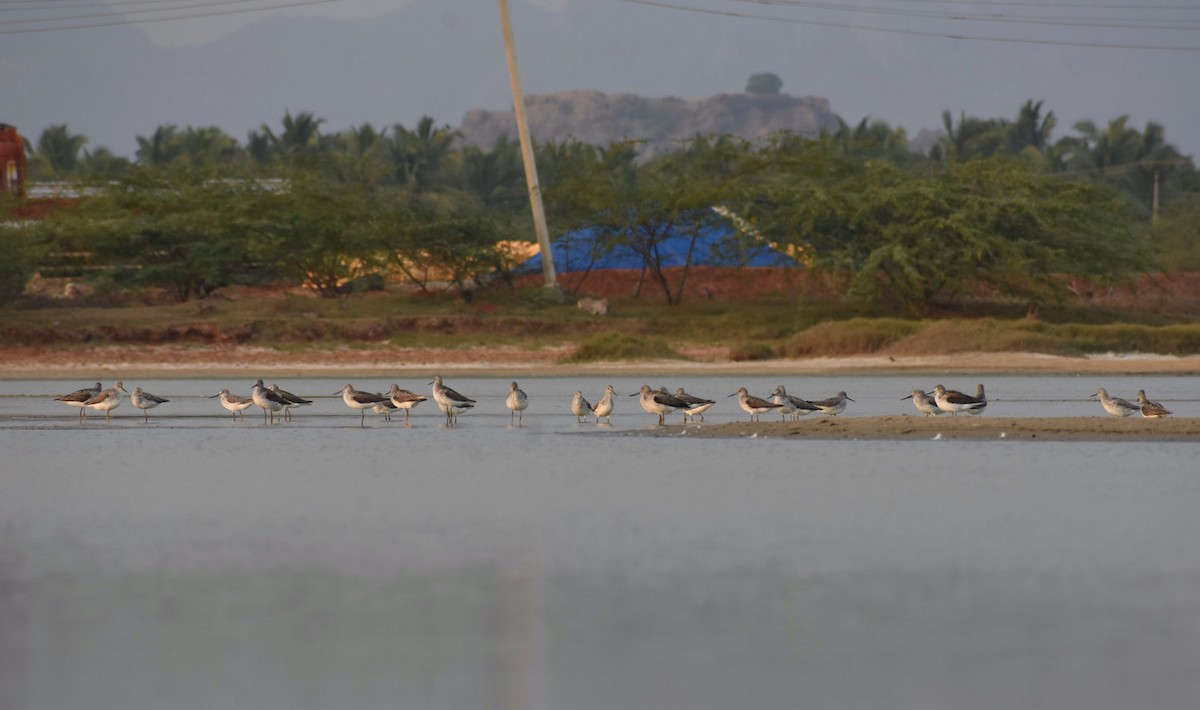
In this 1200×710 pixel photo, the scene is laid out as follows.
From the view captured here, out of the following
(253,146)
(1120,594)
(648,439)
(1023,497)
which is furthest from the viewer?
(253,146)

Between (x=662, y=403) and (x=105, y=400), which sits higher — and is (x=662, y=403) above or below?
above

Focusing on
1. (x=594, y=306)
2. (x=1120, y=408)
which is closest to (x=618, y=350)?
(x=594, y=306)

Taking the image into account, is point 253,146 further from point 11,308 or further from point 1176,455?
point 1176,455

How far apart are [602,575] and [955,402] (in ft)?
34.5

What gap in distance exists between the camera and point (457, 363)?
117ft

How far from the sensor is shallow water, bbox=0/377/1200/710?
25.5 ft

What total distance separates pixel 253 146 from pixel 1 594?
77.5m

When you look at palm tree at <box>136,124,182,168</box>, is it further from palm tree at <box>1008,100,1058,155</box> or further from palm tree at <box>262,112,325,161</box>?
palm tree at <box>1008,100,1058,155</box>

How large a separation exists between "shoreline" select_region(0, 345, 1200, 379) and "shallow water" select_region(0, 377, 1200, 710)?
572 inches

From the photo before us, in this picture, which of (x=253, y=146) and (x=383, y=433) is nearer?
(x=383, y=433)

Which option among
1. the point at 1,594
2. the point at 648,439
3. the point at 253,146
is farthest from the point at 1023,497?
the point at 253,146

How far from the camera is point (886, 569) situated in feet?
34.8

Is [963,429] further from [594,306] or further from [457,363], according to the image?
[594,306]

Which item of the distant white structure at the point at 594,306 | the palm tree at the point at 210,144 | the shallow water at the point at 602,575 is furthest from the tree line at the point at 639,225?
the palm tree at the point at 210,144
